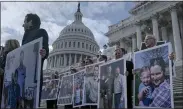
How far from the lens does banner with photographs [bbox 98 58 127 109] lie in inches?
203

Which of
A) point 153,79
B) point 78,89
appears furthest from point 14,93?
point 78,89

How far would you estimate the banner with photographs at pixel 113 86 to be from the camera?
517 centimetres

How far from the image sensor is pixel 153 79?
15.8 ft

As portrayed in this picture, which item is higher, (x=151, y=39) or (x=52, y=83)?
(x=151, y=39)

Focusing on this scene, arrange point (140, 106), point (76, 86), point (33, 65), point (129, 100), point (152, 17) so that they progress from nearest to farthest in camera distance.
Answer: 1. point (33, 65)
2. point (140, 106)
3. point (129, 100)
4. point (76, 86)
5. point (152, 17)

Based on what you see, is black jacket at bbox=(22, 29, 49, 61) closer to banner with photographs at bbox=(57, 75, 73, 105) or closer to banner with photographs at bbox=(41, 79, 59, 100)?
banner with photographs at bbox=(57, 75, 73, 105)

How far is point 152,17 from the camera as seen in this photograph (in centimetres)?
2545

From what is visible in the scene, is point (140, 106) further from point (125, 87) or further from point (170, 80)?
point (170, 80)

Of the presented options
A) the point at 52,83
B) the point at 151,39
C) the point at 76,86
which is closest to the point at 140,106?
the point at 151,39

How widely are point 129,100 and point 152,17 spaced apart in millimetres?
21509

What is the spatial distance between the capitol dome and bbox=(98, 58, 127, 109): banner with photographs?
79780mm

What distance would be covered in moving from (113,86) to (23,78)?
203 centimetres

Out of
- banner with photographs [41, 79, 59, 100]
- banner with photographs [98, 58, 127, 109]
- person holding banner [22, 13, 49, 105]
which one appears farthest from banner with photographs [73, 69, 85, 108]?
person holding banner [22, 13, 49, 105]

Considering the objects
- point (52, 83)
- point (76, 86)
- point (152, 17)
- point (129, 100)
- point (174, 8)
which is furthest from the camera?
point (152, 17)
